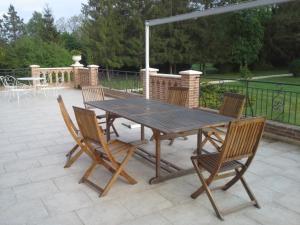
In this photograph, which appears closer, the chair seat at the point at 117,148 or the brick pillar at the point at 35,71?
the chair seat at the point at 117,148

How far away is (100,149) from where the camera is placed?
333 centimetres

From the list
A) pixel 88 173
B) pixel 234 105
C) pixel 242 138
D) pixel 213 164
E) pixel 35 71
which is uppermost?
pixel 35 71

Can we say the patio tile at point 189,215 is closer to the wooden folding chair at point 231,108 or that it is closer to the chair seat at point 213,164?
the chair seat at point 213,164

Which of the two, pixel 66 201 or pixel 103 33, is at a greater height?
pixel 103 33

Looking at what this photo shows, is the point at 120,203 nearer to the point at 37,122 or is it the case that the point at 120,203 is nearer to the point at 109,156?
the point at 109,156

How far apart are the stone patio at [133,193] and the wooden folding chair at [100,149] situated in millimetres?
108

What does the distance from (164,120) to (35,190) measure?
1552 millimetres

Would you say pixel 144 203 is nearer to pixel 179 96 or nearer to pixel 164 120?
pixel 164 120

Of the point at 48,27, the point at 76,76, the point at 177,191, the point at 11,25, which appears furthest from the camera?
the point at 11,25

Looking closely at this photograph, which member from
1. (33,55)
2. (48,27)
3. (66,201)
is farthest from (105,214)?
(48,27)

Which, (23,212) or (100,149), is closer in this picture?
(23,212)

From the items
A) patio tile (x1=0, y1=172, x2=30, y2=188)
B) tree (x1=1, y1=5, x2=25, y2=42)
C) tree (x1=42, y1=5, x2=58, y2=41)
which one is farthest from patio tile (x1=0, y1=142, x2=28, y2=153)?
tree (x1=1, y1=5, x2=25, y2=42)

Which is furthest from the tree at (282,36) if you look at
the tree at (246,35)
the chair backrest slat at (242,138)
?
the chair backrest slat at (242,138)

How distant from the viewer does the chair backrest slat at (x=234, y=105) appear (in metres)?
4.05
